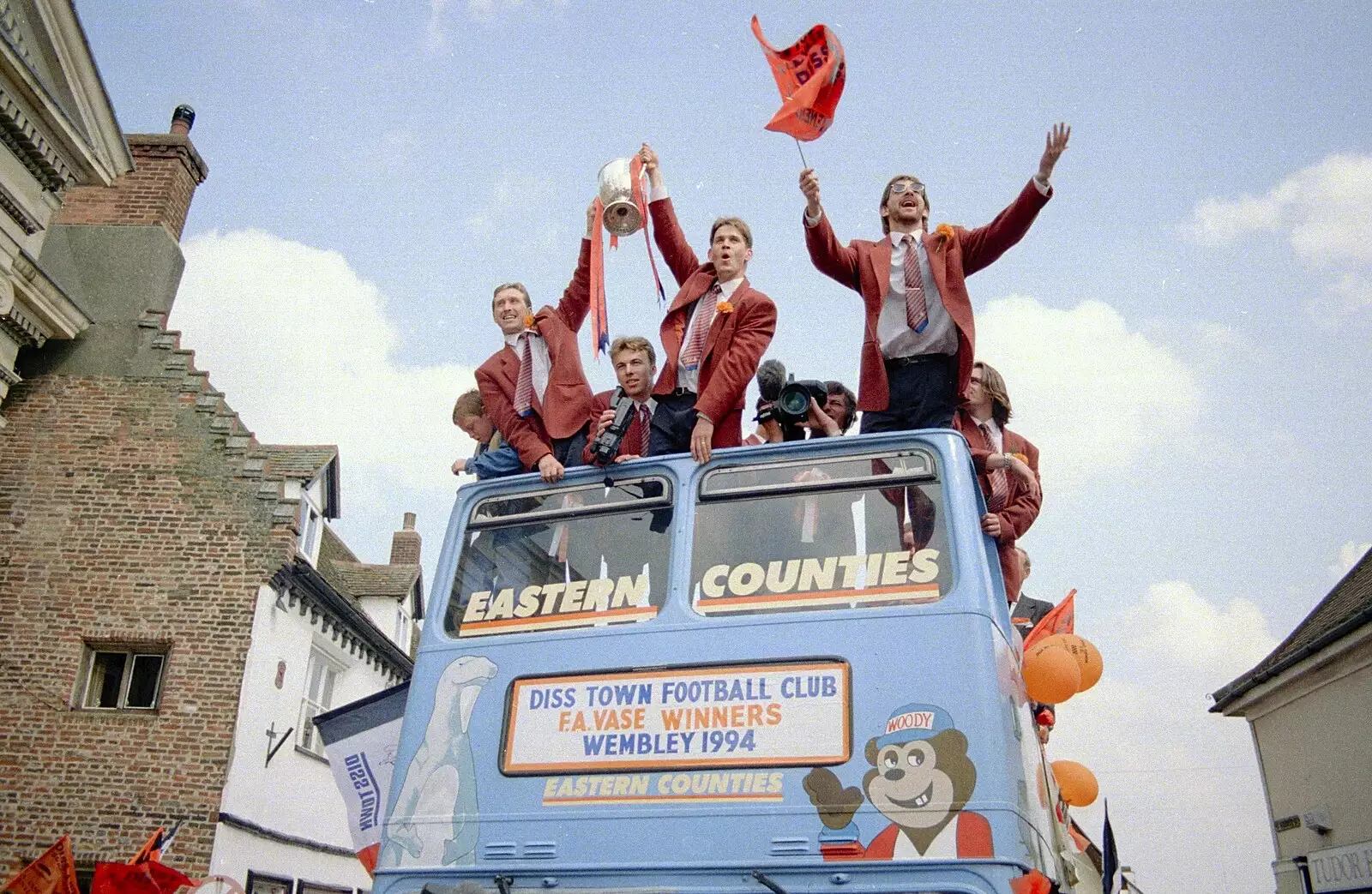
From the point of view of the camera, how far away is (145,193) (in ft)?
51.9

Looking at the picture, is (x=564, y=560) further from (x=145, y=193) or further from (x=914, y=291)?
(x=145, y=193)

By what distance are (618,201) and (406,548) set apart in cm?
1855

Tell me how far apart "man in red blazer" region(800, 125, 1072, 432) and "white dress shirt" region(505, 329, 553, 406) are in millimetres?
1752

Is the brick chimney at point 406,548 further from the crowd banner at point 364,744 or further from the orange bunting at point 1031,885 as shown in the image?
the orange bunting at point 1031,885

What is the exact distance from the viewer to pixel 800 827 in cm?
396

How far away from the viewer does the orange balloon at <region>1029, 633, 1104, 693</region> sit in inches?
219

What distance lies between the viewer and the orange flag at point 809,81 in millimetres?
5949

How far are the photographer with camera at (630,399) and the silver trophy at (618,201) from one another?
0.76 m

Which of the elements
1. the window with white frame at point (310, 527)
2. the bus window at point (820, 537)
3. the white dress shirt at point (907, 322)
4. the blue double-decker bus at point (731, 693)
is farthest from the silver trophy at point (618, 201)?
the window with white frame at point (310, 527)

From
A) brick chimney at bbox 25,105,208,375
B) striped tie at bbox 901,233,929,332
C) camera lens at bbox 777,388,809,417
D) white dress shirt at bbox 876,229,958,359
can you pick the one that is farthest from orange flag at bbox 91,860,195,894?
striped tie at bbox 901,233,929,332

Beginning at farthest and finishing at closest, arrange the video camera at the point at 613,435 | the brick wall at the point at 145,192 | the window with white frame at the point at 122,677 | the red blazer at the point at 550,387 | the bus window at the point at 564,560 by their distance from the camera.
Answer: the brick wall at the point at 145,192 < the window with white frame at the point at 122,677 < the red blazer at the point at 550,387 < the video camera at the point at 613,435 < the bus window at the point at 564,560

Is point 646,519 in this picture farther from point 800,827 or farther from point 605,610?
point 800,827

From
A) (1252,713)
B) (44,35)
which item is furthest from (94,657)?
(1252,713)

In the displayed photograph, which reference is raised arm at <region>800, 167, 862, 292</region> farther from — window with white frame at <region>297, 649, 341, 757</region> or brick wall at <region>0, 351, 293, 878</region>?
window with white frame at <region>297, 649, 341, 757</region>
